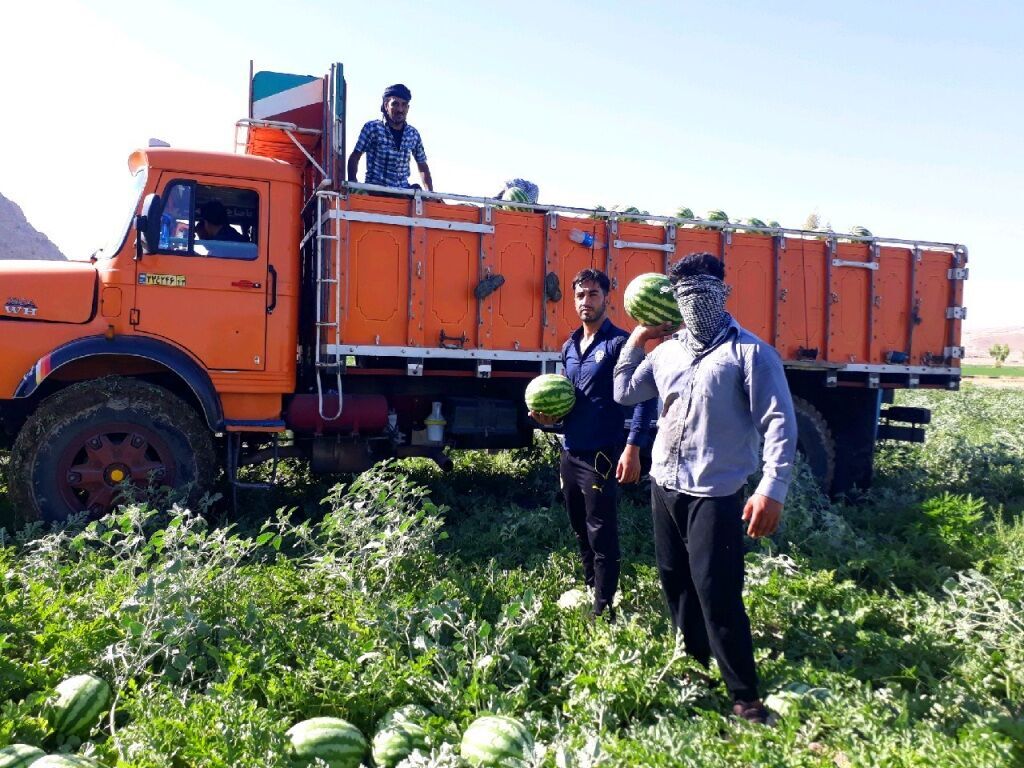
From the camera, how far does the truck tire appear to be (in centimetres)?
586

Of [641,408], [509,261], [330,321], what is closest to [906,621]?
[641,408]

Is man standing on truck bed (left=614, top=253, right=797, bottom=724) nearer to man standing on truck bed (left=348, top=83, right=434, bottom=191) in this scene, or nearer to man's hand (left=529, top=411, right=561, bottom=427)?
man's hand (left=529, top=411, right=561, bottom=427)

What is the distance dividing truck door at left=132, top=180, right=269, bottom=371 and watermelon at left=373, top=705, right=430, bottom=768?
4.06 metres

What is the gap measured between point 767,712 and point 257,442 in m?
5.12

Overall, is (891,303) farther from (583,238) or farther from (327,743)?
(327,743)

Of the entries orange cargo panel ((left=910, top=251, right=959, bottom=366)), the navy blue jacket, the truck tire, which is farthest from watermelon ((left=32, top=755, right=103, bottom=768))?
orange cargo panel ((left=910, top=251, right=959, bottom=366))

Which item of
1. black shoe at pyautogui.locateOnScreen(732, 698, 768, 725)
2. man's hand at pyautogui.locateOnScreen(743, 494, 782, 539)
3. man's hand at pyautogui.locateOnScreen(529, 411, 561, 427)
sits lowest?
black shoe at pyautogui.locateOnScreen(732, 698, 768, 725)

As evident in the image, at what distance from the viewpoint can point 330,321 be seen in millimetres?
6504

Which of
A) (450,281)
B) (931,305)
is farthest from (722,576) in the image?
(931,305)

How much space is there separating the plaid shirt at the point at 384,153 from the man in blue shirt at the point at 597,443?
331cm

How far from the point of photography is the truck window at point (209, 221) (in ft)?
20.6

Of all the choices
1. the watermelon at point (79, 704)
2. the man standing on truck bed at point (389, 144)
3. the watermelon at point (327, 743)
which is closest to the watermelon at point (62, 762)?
the watermelon at point (79, 704)

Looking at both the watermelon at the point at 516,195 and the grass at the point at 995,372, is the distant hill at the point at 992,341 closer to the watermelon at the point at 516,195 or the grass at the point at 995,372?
the grass at the point at 995,372

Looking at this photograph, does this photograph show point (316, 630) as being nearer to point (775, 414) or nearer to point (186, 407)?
point (775, 414)
